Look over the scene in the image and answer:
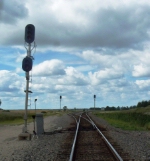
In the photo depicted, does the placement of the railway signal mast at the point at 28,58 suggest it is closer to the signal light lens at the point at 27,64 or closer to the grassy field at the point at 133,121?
the signal light lens at the point at 27,64

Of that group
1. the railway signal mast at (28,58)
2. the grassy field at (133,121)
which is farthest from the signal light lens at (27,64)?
the grassy field at (133,121)

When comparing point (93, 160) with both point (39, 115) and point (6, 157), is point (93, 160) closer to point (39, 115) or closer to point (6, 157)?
point (6, 157)

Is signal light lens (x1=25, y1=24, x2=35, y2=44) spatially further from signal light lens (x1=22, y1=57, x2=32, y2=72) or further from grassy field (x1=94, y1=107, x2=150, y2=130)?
grassy field (x1=94, y1=107, x2=150, y2=130)

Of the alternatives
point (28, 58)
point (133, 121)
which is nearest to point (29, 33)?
point (28, 58)

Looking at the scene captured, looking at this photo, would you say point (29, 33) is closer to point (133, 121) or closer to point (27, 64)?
point (27, 64)

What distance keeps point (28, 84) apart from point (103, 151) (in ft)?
26.1

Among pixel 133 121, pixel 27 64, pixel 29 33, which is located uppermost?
pixel 29 33

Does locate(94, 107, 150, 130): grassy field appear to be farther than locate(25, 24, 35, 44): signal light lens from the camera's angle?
Yes

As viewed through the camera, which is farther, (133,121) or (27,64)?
(133,121)

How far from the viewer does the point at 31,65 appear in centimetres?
1922

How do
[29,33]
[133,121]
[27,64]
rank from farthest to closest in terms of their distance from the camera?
1. [133,121]
2. [29,33]
3. [27,64]

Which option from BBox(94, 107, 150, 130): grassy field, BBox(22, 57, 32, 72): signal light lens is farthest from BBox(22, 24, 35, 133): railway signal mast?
BBox(94, 107, 150, 130): grassy field

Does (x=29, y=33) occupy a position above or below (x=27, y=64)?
above

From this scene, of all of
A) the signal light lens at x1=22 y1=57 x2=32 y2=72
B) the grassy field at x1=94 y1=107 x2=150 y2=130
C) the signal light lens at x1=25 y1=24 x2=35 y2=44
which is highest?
the signal light lens at x1=25 y1=24 x2=35 y2=44
